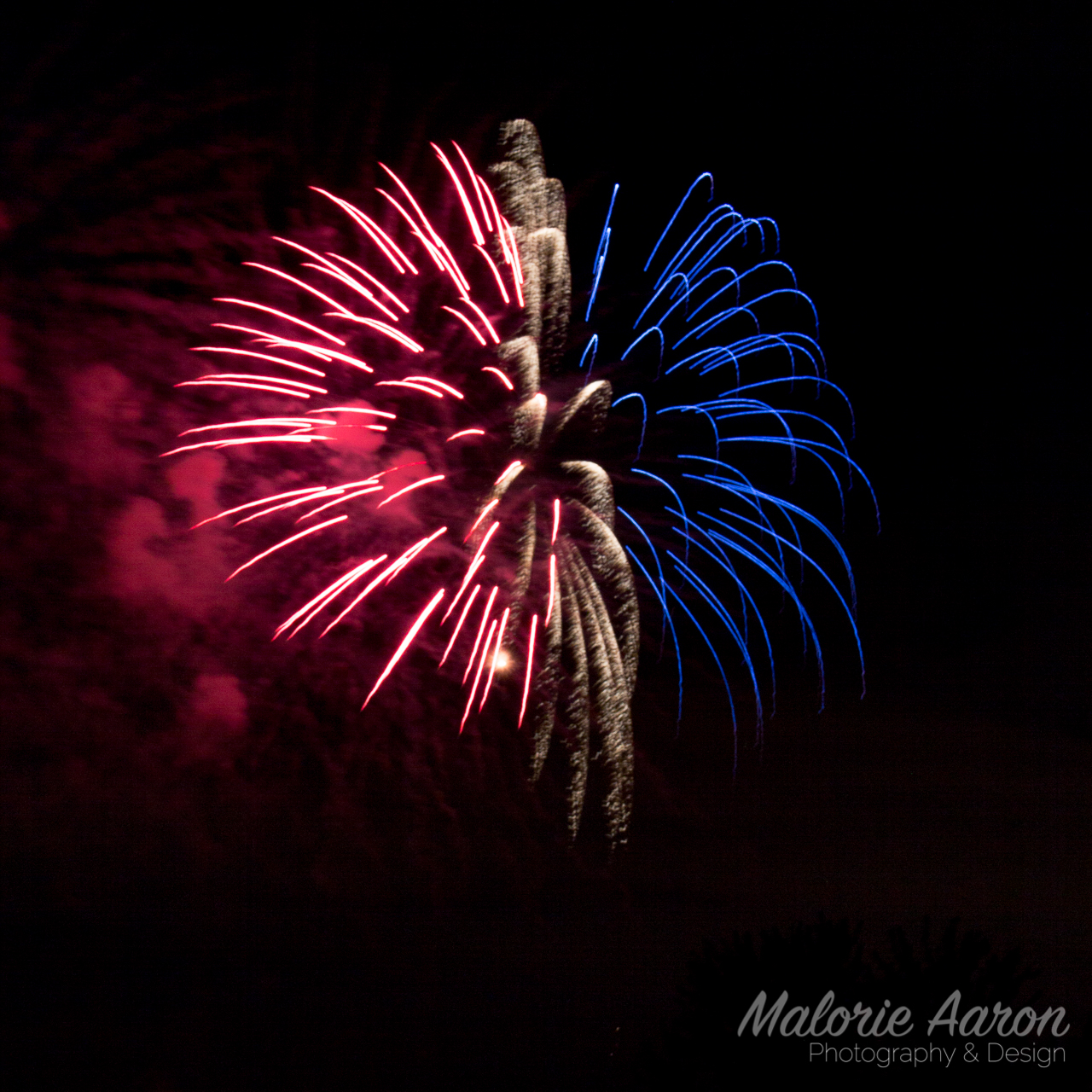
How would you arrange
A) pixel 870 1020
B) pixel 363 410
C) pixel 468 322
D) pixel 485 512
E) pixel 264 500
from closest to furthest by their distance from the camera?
pixel 870 1020
pixel 363 410
pixel 468 322
pixel 485 512
pixel 264 500

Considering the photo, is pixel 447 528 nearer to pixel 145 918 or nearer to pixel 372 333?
pixel 372 333

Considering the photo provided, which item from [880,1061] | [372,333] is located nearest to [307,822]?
[372,333]

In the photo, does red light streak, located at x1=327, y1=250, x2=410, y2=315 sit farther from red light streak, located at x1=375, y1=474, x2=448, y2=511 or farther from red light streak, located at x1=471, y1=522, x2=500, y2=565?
red light streak, located at x1=471, y1=522, x2=500, y2=565

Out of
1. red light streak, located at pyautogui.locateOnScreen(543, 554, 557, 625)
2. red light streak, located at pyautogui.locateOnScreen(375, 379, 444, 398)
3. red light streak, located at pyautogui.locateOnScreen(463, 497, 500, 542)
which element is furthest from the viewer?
red light streak, located at pyautogui.locateOnScreen(543, 554, 557, 625)

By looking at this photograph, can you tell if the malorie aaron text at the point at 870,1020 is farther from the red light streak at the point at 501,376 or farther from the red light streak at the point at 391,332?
the red light streak at the point at 391,332

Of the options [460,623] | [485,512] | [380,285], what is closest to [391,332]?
[380,285]

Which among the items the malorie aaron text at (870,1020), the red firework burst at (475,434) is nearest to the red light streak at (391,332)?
the red firework burst at (475,434)

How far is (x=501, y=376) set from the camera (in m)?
6.41

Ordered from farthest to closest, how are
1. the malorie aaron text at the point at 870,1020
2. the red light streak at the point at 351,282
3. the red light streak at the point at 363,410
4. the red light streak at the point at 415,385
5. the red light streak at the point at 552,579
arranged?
the red light streak at the point at 552,579
the red light streak at the point at 351,282
the red light streak at the point at 415,385
the red light streak at the point at 363,410
the malorie aaron text at the point at 870,1020

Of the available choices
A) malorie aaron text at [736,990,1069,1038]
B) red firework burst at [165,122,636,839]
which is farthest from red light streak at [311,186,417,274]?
malorie aaron text at [736,990,1069,1038]

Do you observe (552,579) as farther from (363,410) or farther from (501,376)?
(363,410)

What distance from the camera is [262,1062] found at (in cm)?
498

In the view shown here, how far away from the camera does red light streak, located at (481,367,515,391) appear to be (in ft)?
20.9

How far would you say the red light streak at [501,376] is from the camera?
251 inches
